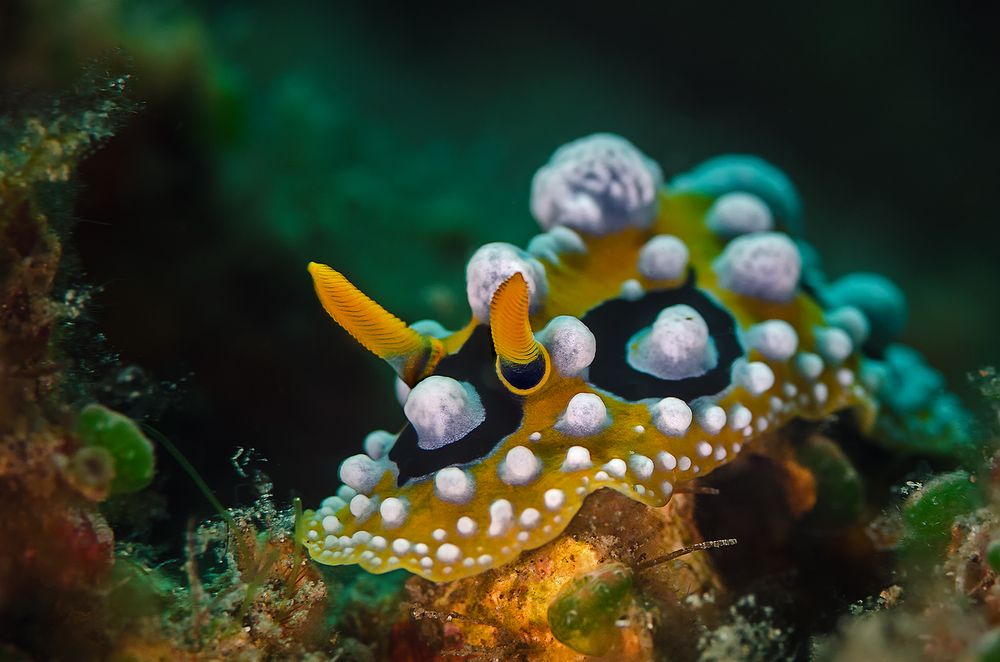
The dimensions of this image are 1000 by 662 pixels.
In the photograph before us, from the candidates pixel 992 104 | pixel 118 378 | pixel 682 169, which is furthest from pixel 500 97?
pixel 118 378

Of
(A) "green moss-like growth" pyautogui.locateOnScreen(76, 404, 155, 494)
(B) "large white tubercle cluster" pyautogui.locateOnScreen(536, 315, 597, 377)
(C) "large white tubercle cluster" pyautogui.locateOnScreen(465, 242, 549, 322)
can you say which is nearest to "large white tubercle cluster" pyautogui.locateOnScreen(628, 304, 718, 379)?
(B) "large white tubercle cluster" pyautogui.locateOnScreen(536, 315, 597, 377)

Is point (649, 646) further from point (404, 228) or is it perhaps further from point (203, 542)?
point (404, 228)

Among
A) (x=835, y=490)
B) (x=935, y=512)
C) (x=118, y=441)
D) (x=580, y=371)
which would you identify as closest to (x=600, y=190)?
(x=580, y=371)

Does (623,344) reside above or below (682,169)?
below

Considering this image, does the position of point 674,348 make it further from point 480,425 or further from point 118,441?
point 118,441

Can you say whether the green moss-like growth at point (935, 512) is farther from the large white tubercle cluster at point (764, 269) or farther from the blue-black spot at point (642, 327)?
the large white tubercle cluster at point (764, 269)

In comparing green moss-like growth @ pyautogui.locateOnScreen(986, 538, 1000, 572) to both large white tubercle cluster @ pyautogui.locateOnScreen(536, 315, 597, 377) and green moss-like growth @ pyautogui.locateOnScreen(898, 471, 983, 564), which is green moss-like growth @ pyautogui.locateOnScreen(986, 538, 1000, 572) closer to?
green moss-like growth @ pyautogui.locateOnScreen(898, 471, 983, 564)
